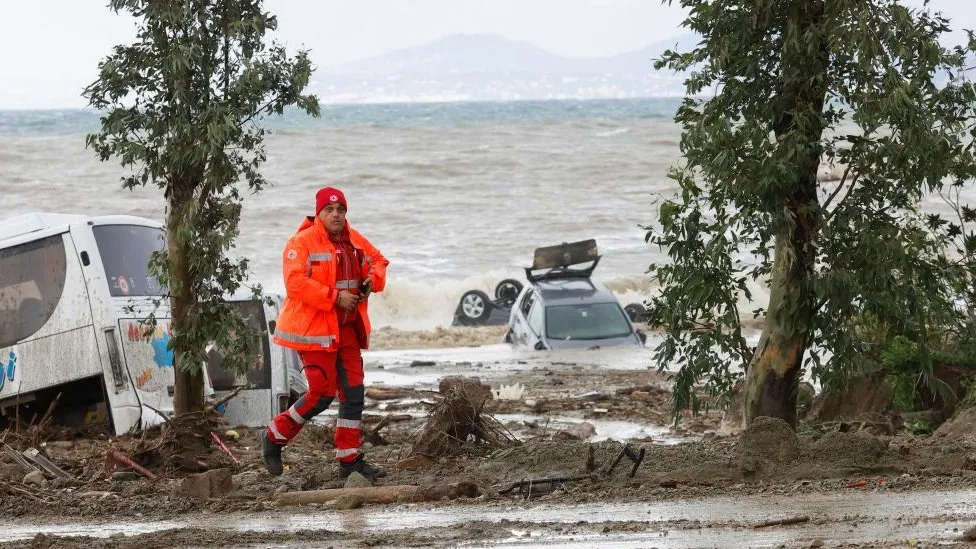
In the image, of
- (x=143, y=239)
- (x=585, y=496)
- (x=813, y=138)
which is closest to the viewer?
(x=585, y=496)

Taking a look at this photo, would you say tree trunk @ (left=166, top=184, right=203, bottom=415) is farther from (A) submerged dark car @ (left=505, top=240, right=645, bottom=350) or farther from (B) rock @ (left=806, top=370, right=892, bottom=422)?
(A) submerged dark car @ (left=505, top=240, right=645, bottom=350)

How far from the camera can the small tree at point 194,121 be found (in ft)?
32.4

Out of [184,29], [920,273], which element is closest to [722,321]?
[920,273]

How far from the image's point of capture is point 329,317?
29.0 ft

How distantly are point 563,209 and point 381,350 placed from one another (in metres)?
22.6

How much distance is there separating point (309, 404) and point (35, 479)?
2.08 meters

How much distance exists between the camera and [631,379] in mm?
17703

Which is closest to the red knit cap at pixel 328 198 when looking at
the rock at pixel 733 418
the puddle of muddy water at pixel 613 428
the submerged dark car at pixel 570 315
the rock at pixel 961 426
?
the puddle of muddy water at pixel 613 428

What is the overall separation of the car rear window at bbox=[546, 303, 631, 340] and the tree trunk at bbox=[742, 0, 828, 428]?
1148 cm

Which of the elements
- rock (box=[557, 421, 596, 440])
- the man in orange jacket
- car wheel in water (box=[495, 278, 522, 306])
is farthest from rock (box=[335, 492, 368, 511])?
car wheel in water (box=[495, 278, 522, 306])

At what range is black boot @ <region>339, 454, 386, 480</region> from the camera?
908cm

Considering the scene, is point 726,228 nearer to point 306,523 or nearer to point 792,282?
point 792,282

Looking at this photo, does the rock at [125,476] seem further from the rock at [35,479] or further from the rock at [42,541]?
the rock at [42,541]

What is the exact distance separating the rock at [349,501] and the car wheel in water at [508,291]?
723 inches
